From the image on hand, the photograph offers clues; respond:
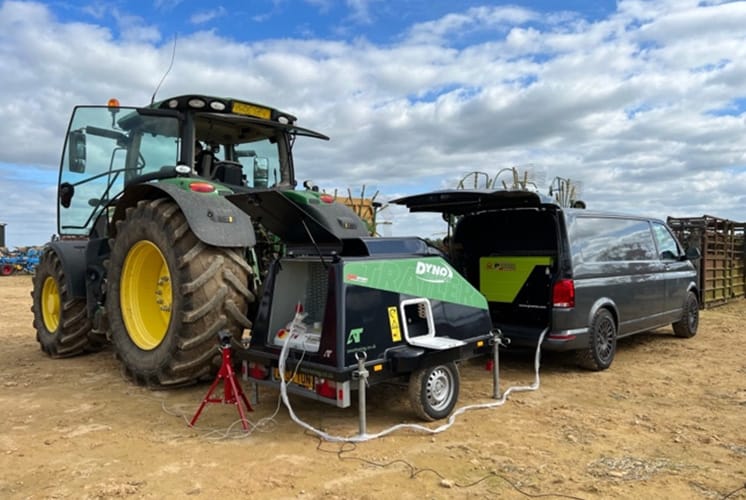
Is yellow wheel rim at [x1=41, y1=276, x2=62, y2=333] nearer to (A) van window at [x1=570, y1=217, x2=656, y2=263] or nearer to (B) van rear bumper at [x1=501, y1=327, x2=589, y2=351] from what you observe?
(B) van rear bumper at [x1=501, y1=327, x2=589, y2=351]

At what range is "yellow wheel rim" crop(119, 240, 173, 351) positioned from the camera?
523 cm

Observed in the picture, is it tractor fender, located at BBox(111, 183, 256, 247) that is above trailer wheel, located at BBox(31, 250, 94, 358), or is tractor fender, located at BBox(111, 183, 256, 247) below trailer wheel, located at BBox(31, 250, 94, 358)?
above

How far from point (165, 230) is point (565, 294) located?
12.8 feet

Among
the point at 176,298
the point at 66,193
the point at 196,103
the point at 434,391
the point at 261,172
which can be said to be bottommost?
the point at 434,391

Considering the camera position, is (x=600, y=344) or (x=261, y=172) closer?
(x=600, y=344)

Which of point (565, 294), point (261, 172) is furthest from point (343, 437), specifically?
point (261, 172)

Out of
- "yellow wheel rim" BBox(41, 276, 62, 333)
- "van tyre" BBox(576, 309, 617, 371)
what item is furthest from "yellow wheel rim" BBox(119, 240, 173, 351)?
"van tyre" BBox(576, 309, 617, 371)

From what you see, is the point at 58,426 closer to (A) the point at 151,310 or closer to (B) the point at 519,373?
(A) the point at 151,310

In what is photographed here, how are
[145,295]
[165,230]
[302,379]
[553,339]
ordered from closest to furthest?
[302,379]
[165,230]
[145,295]
[553,339]

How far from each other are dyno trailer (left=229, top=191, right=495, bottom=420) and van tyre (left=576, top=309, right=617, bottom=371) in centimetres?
172

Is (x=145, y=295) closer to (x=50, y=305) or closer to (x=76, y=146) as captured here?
(x=76, y=146)

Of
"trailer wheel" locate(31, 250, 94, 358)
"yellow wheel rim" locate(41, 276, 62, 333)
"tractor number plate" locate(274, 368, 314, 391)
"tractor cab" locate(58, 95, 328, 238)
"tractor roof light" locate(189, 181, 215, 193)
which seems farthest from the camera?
"yellow wheel rim" locate(41, 276, 62, 333)

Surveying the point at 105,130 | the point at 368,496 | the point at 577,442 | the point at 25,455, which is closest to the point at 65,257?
the point at 105,130

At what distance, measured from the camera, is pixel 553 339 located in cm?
568
